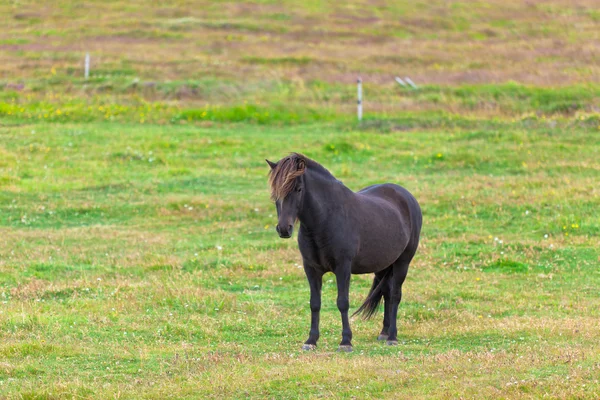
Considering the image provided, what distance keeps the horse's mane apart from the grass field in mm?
1772

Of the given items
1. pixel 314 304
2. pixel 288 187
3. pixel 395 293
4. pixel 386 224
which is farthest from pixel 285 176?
pixel 395 293

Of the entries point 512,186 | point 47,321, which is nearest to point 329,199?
point 47,321

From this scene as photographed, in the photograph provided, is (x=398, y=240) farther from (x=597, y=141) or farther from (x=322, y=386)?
(x=597, y=141)

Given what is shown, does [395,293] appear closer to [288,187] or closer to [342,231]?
[342,231]

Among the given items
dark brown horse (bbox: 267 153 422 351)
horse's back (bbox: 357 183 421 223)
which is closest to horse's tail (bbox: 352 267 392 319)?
dark brown horse (bbox: 267 153 422 351)

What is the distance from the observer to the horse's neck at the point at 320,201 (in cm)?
986

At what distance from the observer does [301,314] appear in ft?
41.1

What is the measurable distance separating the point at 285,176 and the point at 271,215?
1018cm

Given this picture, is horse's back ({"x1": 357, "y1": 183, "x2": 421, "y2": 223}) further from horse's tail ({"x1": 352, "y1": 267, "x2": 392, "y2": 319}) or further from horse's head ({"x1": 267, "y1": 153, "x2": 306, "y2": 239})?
horse's head ({"x1": 267, "y1": 153, "x2": 306, "y2": 239})

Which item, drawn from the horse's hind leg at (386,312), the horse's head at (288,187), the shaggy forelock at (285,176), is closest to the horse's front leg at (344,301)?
the horse's head at (288,187)

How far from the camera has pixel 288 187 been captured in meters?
9.39

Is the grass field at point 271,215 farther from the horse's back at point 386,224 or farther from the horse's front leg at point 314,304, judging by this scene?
the horse's back at point 386,224

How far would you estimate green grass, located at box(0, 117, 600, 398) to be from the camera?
8516mm

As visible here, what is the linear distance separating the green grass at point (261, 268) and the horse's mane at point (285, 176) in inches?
69.8
